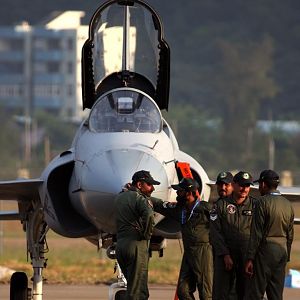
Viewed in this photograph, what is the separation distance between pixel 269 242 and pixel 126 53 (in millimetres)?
3781

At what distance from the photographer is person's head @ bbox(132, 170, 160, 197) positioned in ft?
36.6

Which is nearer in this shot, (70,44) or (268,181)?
(268,181)

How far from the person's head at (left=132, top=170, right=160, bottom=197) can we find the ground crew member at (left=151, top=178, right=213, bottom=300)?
41 centimetres

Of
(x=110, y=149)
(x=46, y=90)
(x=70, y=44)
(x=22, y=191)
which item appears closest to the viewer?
(x=110, y=149)

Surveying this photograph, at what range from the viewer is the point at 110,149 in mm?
11844

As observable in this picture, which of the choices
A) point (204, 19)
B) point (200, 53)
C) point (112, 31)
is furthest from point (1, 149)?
point (112, 31)

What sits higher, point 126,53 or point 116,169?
point 126,53

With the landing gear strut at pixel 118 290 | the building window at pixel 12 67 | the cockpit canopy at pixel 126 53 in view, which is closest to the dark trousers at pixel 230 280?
the landing gear strut at pixel 118 290

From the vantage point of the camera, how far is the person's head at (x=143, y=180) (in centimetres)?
1114

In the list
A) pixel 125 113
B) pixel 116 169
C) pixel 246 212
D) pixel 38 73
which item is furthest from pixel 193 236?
pixel 38 73

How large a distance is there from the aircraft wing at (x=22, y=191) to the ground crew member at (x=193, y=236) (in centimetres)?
190

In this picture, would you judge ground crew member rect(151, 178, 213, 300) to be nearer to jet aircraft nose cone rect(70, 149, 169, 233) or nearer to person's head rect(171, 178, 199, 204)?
person's head rect(171, 178, 199, 204)

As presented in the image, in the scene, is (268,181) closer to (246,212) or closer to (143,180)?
(246,212)

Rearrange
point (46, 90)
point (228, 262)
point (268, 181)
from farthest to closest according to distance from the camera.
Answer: point (46, 90)
point (228, 262)
point (268, 181)
